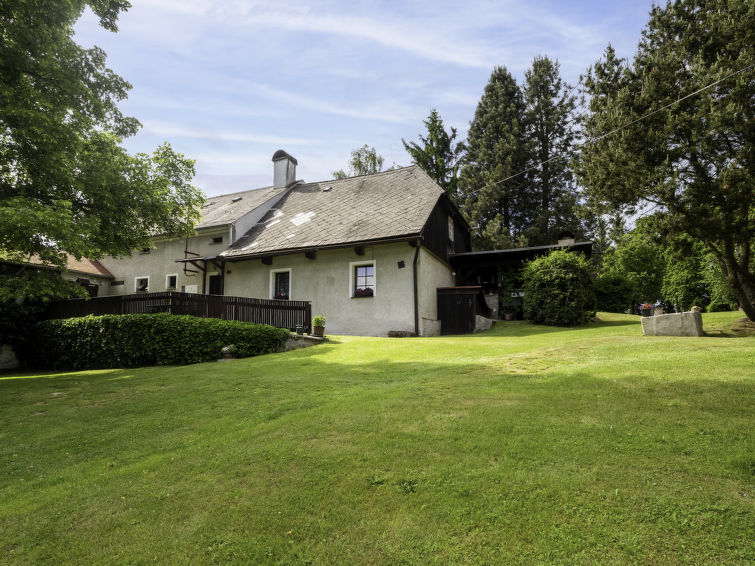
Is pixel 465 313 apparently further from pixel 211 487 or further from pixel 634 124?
pixel 211 487

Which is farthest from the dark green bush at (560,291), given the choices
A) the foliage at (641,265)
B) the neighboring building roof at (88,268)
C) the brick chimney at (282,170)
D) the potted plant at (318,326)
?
the neighboring building roof at (88,268)

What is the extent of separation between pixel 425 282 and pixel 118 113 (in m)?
11.6

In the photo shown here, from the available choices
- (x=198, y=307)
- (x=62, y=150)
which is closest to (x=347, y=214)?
(x=198, y=307)

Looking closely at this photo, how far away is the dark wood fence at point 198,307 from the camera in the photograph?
1235 cm

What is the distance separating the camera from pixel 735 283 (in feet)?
47.9

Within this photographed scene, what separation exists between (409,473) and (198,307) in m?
10.7

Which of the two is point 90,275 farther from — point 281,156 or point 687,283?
point 687,283

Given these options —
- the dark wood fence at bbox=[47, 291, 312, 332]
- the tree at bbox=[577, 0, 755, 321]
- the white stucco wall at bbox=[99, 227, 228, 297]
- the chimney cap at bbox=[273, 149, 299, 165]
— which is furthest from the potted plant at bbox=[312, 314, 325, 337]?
the chimney cap at bbox=[273, 149, 299, 165]

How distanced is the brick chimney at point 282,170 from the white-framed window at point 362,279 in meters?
10.5

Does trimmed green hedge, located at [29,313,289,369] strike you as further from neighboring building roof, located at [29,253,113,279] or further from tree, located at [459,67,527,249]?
tree, located at [459,67,527,249]

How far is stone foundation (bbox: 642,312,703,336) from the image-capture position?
10.5 meters

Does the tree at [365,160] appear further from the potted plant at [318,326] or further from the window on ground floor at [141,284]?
the potted plant at [318,326]

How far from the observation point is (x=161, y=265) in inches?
867

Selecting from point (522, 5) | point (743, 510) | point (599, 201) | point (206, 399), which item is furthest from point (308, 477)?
point (599, 201)
